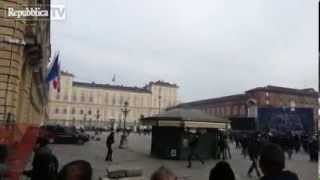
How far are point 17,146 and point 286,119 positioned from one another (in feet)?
185

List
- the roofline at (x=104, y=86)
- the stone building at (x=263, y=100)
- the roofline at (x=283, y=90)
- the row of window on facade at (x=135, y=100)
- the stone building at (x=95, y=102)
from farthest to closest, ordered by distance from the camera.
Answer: the roofline at (x=104, y=86), the row of window on facade at (x=135, y=100), the stone building at (x=95, y=102), the roofline at (x=283, y=90), the stone building at (x=263, y=100)

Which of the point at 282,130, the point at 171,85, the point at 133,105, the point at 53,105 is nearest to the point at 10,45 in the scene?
the point at 282,130

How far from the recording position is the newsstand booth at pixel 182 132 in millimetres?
26781

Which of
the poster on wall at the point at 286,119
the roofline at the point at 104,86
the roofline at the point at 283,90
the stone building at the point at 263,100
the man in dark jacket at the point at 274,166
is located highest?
the roofline at the point at 104,86

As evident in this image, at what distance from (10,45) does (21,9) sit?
5.08 feet

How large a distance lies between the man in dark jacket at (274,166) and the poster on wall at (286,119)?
5657 centimetres

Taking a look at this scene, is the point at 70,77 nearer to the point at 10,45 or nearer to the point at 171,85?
the point at 171,85

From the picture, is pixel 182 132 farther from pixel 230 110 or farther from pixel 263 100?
pixel 230 110

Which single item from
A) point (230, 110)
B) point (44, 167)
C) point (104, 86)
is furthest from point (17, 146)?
point (104, 86)

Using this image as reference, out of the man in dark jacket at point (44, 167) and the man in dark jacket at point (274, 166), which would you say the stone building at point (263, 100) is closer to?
the man in dark jacket at point (44, 167)

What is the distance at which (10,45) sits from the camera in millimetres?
17281

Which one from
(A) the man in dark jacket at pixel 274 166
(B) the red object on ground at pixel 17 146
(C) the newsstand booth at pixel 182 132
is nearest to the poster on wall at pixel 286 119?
(C) the newsstand booth at pixel 182 132

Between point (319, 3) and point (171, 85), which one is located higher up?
point (171, 85)

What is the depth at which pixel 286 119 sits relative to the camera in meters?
62.5
